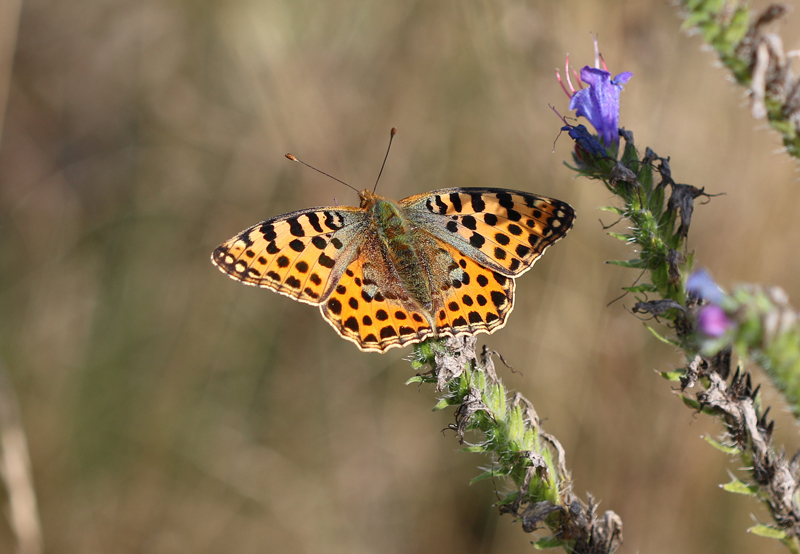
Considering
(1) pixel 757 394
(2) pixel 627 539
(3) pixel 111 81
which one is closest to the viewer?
(1) pixel 757 394

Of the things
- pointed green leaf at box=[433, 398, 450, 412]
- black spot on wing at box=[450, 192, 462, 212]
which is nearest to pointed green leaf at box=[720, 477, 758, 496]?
pointed green leaf at box=[433, 398, 450, 412]

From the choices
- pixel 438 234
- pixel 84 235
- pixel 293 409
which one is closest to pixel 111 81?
pixel 84 235

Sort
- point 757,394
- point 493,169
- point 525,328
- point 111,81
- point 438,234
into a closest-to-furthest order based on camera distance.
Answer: point 757,394, point 438,234, point 525,328, point 493,169, point 111,81

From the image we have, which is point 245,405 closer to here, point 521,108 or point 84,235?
point 84,235

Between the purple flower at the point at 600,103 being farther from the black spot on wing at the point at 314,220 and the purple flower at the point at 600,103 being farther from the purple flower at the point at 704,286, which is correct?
the black spot on wing at the point at 314,220

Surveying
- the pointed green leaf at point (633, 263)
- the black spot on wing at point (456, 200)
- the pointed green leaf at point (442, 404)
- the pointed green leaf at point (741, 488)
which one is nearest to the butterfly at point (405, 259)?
the black spot on wing at point (456, 200)

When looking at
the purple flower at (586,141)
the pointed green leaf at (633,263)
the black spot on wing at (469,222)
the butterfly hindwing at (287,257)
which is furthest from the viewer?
the black spot on wing at (469,222)

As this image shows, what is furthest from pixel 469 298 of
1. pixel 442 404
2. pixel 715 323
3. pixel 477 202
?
pixel 715 323
